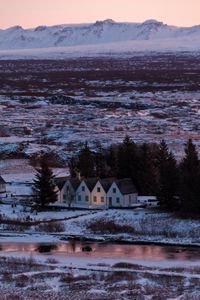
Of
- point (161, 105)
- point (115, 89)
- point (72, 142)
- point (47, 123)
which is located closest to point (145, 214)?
point (72, 142)

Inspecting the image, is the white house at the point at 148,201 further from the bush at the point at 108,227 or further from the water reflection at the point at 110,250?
the water reflection at the point at 110,250

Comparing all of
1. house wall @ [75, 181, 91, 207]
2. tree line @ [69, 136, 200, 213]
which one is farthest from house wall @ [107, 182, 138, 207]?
tree line @ [69, 136, 200, 213]

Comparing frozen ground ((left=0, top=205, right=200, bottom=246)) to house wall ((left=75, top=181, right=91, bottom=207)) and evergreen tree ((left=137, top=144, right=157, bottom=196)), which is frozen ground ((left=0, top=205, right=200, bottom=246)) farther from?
evergreen tree ((left=137, top=144, right=157, bottom=196))

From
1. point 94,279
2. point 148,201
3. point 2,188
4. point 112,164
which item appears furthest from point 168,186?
point 94,279

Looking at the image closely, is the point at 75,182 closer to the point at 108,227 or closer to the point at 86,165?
the point at 86,165

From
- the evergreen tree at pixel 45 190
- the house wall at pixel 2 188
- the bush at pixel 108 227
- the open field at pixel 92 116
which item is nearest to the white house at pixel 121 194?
the evergreen tree at pixel 45 190

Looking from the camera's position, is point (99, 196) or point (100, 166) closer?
point (99, 196)
